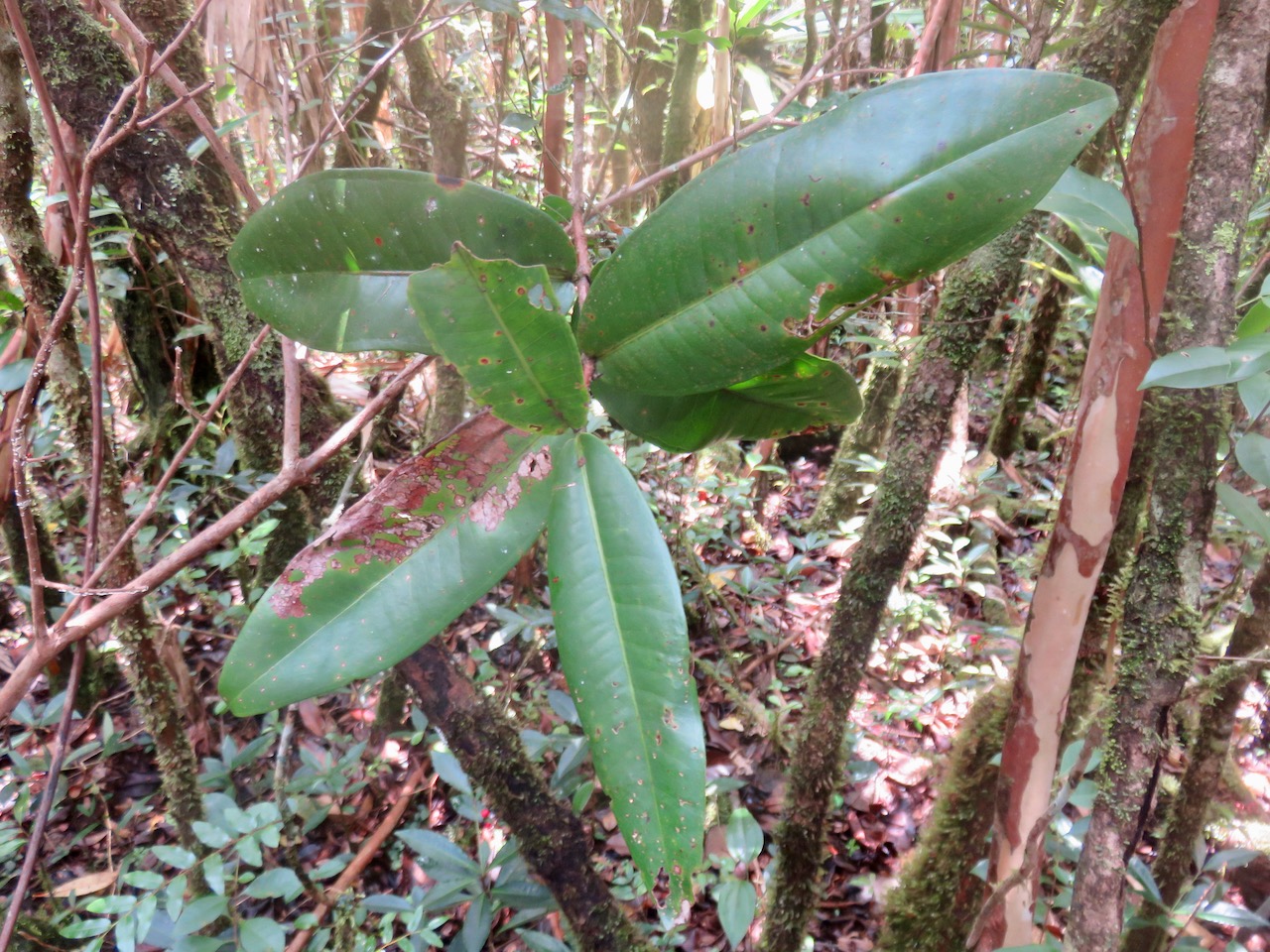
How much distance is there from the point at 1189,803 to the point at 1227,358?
2.66ft

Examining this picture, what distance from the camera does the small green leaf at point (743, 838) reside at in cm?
103

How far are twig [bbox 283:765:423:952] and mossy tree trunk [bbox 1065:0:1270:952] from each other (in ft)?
3.59

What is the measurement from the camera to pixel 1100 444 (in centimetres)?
66

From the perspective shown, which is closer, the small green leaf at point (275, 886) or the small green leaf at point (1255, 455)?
the small green leaf at point (1255, 455)

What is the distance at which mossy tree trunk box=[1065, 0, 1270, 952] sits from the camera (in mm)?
601

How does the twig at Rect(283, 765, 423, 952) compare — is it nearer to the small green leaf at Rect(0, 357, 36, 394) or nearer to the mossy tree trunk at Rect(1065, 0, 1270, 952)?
the small green leaf at Rect(0, 357, 36, 394)

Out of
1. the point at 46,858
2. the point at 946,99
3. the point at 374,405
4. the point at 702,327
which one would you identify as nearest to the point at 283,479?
the point at 374,405

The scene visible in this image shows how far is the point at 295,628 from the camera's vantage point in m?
0.46

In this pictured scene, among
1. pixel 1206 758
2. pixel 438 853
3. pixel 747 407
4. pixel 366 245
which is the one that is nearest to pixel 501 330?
pixel 366 245

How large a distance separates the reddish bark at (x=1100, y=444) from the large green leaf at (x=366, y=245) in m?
0.50

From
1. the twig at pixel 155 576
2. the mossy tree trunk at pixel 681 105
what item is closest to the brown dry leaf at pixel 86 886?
the twig at pixel 155 576

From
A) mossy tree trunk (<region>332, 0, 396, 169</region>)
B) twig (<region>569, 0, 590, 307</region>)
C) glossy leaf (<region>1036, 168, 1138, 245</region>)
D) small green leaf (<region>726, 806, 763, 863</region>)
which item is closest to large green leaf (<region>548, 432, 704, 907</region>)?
twig (<region>569, 0, 590, 307</region>)

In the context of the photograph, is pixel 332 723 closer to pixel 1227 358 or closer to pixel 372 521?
pixel 372 521

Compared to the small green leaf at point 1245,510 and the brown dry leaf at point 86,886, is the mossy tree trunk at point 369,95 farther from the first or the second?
the small green leaf at point 1245,510
